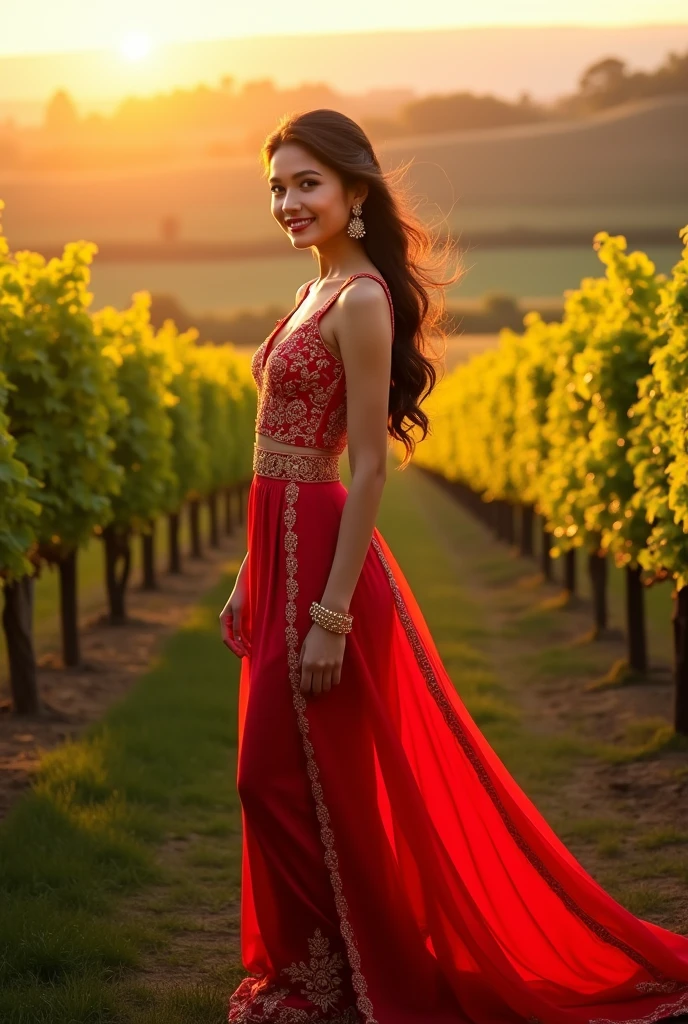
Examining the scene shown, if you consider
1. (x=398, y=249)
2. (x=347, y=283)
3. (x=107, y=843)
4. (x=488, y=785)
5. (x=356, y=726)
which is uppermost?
(x=398, y=249)

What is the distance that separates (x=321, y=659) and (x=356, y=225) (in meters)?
1.35

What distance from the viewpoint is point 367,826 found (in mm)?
3959

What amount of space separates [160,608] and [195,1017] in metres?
13.5

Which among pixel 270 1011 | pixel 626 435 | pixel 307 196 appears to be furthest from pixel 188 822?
pixel 626 435

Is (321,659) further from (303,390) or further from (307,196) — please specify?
(307,196)

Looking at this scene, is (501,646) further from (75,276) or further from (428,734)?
(428,734)

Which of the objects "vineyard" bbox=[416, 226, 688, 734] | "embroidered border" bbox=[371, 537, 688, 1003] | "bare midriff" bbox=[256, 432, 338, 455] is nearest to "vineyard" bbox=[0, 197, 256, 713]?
"vineyard" bbox=[416, 226, 688, 734]

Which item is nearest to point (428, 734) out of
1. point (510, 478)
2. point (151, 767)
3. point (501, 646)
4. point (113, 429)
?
point (151, 767)

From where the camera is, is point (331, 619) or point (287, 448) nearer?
point (331, 619)

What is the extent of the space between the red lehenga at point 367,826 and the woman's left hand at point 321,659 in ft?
0.29

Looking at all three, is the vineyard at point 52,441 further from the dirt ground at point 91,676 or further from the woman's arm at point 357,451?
the woman's arm at point 357,451

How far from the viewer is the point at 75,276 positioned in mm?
10070

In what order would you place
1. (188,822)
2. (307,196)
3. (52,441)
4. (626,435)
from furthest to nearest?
1. (626,435)
2. (52,441)
3. (188,822)
4. (307,196)

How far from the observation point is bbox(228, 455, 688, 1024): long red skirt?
155 inches
